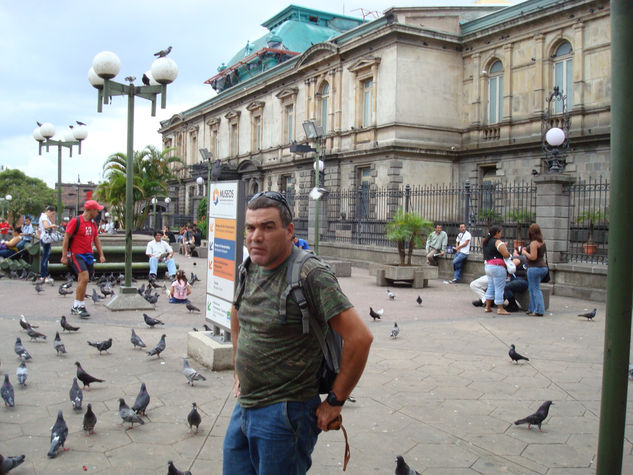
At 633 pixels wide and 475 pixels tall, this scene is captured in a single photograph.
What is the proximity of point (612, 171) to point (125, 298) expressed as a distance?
29.8 ft

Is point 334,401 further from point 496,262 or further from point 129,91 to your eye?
point 129,91

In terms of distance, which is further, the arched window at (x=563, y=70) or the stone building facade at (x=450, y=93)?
the arched window at (x=563, y=70)

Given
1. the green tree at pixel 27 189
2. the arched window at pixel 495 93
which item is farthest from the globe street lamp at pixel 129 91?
the green tree at pixel 27 189

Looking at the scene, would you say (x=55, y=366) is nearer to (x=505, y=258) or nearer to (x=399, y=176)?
(x=505, y=258)

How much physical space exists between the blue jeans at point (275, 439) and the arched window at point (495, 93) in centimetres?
2544

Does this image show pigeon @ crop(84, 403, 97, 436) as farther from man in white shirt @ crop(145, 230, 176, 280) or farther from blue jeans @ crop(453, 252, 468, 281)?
blue jeans @ crop(453, 252, 468, 281)

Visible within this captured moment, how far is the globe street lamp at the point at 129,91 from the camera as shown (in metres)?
9.95

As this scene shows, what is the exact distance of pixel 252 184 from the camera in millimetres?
38938

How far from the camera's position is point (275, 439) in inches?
92.1

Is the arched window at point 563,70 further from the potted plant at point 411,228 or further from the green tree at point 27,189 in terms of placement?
the green tree at point 27,189

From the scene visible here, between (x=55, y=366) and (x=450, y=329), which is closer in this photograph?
(x=55, y=366)

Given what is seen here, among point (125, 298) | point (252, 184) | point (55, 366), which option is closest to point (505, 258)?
point (125, 298)

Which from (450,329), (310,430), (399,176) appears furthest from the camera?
(399,176)

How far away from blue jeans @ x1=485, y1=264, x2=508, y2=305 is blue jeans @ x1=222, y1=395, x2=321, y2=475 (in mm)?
8661
